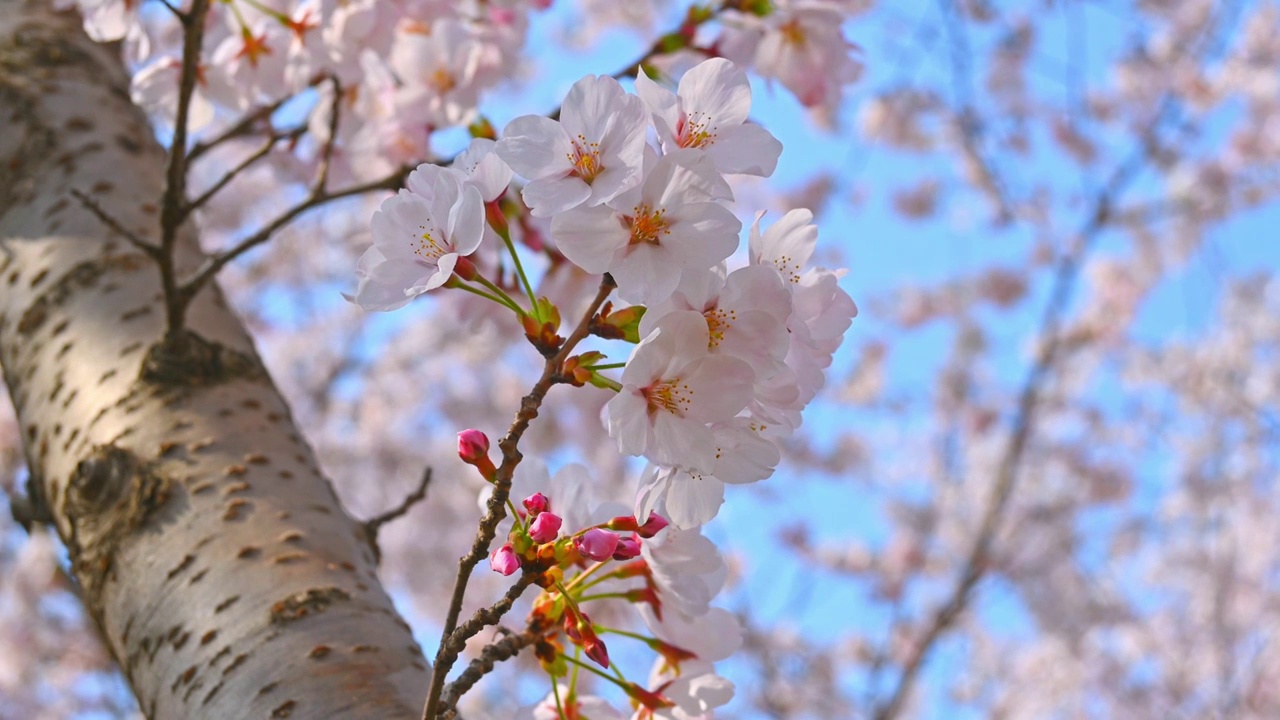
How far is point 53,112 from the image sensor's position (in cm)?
161

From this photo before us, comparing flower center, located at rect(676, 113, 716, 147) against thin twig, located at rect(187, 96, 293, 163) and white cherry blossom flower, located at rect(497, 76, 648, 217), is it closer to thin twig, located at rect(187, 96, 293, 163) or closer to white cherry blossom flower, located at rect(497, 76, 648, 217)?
white cherry blossom flower, located at rect(497, 76, 648, 217)

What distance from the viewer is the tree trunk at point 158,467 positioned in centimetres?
93

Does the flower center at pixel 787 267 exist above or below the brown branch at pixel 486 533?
above

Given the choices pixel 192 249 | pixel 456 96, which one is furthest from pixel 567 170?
pixel 192 249

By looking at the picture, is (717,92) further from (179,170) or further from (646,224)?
(179,170)

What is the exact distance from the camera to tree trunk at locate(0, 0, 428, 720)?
0.93m

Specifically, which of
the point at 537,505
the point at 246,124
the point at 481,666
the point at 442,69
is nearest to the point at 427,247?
the point at 537,505

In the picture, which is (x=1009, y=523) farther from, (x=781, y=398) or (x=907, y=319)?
(x=781, y=398)

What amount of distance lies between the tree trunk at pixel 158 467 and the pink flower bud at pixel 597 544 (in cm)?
25

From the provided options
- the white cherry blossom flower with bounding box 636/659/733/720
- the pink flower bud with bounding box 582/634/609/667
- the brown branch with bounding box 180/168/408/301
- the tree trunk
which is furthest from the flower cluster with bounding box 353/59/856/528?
the brown branch with bounding box 180/168/408/301

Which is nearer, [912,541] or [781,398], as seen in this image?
[781,398]

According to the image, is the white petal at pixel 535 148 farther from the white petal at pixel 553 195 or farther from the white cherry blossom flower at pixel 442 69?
the white cherry blossom flower at pixel 442 69

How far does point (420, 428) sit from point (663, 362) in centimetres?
736

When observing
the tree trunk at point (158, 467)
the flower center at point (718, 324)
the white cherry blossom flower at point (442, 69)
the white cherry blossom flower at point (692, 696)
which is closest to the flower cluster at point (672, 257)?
the flower center at point (718, 324)
